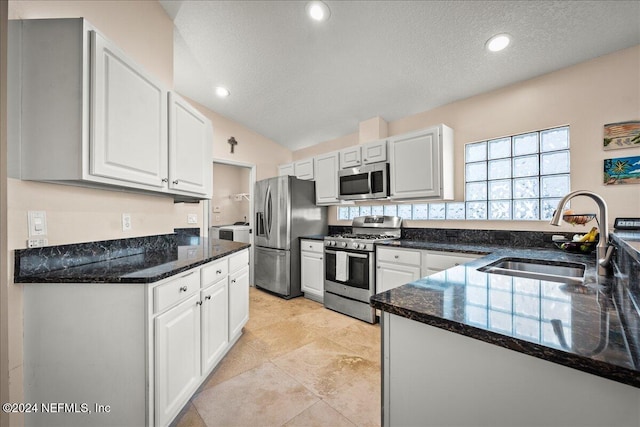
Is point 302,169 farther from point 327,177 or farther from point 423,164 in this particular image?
point 423,164

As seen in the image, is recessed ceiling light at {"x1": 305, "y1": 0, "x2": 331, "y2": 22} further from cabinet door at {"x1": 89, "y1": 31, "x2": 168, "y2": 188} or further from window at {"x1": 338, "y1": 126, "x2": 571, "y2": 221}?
window at {"x1": 338, "y1": 126, "x2": 571, "y2": 221}

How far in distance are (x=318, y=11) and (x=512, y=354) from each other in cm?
257

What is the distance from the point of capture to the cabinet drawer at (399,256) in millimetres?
2638

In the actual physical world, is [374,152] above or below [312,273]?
above

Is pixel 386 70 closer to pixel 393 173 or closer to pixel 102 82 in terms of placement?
pixel 393 173

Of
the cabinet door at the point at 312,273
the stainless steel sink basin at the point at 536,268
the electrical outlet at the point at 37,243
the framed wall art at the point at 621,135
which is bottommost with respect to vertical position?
the cabinet door at the point at 312,273

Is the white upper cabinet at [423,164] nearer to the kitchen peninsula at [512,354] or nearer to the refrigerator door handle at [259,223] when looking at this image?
the kitchen peninsula at [512,354]

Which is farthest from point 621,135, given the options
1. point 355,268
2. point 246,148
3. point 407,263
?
point 246,148

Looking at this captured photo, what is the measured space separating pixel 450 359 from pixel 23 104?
2131 millimetres

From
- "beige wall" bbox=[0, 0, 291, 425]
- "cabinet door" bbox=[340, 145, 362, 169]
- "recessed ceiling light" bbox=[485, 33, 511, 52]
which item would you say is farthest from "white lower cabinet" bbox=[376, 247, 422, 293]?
"beige wall" bbox=[0, 0, 291, 425]

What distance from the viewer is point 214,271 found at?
1902 mm

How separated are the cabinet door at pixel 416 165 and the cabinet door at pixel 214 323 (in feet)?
7.13

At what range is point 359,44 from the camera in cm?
239

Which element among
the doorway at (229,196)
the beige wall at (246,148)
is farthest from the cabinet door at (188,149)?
the doorway at (229,196)
